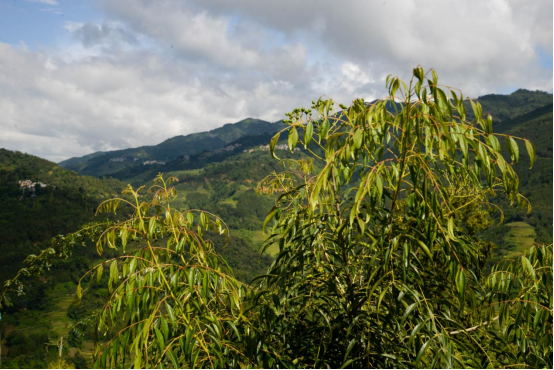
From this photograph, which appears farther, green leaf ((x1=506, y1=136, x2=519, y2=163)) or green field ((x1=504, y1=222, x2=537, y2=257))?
green field ((x1=504, y1=222, x2=537, y2=257))

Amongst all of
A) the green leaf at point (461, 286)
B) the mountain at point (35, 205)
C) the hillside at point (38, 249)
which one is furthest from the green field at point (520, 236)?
the green leaf at point (461, 286)

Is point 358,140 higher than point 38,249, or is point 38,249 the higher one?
point 358,140

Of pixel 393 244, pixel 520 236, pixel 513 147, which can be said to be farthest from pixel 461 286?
pixel 520 236

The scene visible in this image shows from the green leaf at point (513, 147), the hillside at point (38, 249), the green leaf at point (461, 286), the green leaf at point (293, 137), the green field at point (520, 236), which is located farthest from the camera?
the green field at point (520, 236)

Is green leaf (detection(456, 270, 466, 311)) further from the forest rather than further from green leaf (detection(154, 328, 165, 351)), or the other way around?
green leaf (detection(154, 328, 165, 351))

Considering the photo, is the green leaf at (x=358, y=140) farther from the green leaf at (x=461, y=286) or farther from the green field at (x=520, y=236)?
the green field at (x=520, y=236)

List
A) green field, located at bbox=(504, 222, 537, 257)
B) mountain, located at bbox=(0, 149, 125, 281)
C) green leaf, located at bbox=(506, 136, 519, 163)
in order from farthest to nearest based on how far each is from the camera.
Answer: green field, located at bbox=(504, 222, 537, 257) → mountain, located at bbox=(0, 149, 125, 281) → green leaf, located at bbox=(506, 136, 519, 163)

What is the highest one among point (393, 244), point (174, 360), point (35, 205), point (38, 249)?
point (393, 244)

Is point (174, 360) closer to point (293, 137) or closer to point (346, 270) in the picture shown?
point (346, 270)

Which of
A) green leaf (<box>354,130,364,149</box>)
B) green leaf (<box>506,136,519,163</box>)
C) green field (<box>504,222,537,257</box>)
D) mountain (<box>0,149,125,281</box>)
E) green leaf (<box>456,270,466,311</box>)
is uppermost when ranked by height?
green leaf (<box>354,130,364,149</box>)

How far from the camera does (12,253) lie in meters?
A: 58.8

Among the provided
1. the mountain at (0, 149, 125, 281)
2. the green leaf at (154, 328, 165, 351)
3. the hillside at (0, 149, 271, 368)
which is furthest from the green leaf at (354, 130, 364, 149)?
the mountain at (0, 149, 125, 281)

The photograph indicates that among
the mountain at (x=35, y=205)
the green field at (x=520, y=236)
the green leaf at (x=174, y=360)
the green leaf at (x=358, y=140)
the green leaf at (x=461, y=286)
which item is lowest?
the green field at (x=520, y=236)

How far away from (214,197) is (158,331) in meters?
191
